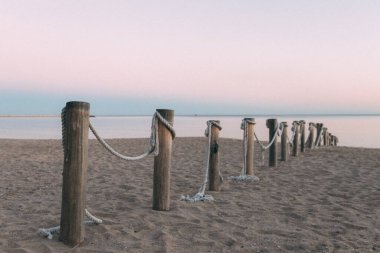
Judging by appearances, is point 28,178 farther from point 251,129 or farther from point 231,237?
point 231,237

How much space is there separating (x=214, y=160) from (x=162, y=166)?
1.58 metres

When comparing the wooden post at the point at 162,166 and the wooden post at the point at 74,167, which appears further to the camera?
the wooden post at the point at 162,166

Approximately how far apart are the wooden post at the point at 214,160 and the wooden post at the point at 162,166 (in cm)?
133

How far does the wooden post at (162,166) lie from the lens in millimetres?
4402

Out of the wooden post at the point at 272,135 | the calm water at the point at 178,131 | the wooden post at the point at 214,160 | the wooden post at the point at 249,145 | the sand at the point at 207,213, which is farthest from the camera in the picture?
the calm water at the point at 178,131

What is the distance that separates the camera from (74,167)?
3.24 m

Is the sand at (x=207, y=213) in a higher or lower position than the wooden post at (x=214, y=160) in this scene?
lower

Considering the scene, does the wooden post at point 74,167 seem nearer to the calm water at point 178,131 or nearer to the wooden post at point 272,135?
the wooden post at point 272,135

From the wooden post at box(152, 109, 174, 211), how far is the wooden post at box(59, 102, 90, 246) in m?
1.23

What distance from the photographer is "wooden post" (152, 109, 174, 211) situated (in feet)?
14.4

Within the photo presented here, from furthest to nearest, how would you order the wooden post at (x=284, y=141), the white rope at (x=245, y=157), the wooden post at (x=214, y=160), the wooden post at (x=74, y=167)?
1. the wooden post at (x=284, y=141)
2. the white rope at (x=245, y=157)
3. the wooden post at (x=214, y=160)
4. the wooden post at (x=74, y=167)

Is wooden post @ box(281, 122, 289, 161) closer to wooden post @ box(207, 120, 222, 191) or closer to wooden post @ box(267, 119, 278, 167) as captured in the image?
wooden post @ box(267, 119, 278, 167)

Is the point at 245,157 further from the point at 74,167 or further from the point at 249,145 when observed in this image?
the point at 74,167

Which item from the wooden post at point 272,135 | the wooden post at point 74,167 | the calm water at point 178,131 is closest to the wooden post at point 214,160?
the wooden post at point 74,167
